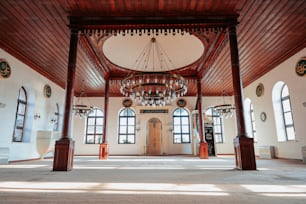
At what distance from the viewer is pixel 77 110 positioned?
9.89 meters

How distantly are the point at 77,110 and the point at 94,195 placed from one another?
27.6ft

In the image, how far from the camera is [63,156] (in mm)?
4297

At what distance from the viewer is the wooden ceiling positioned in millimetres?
4562

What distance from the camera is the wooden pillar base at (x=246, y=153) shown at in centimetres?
425

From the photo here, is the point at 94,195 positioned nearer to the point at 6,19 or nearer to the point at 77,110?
the point at 6,19

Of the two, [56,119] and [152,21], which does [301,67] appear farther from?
[56,119]

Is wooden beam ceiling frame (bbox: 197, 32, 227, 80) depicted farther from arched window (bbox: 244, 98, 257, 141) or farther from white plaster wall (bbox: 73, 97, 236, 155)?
white plaster wall (bbox: 73, 97, 236, 155)

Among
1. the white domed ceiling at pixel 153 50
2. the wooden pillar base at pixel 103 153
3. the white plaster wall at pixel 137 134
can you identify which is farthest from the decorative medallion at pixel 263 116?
the wooden pillar base at pixel 103 153

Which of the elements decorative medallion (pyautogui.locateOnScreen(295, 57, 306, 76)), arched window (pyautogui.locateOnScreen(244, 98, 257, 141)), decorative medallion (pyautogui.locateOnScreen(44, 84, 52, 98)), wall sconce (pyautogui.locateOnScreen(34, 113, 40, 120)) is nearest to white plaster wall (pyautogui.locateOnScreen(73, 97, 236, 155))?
arched window (pyautogui.locateOnScreen(244, 98, 257, 141))

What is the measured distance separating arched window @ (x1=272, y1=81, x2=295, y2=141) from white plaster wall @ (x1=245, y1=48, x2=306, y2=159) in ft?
0.67

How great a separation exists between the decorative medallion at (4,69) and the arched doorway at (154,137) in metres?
8.06

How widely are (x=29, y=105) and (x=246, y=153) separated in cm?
864

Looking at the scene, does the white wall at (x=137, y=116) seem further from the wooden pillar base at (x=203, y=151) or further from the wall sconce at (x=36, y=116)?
the wooden pillar base at (x=203, y=151)

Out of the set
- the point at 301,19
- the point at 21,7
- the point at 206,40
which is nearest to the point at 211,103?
the point at 206,40
